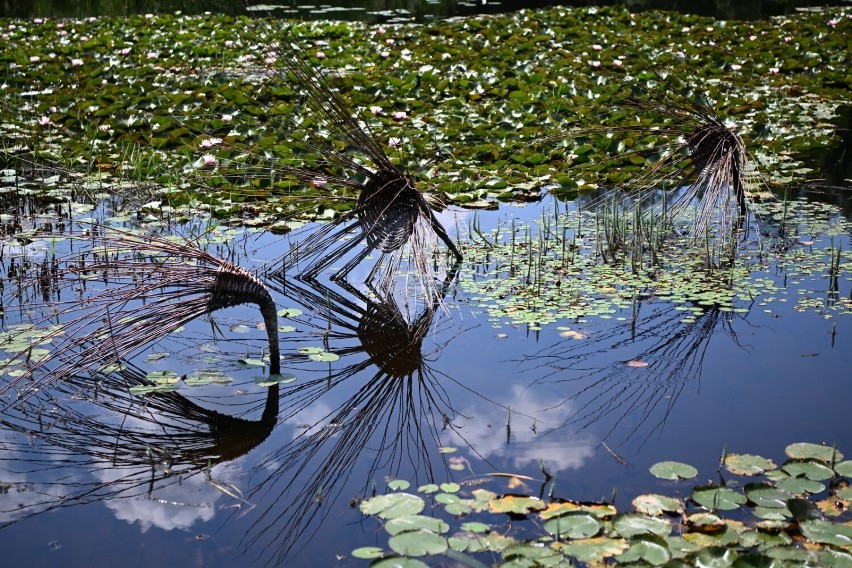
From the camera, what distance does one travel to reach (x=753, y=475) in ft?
9.46

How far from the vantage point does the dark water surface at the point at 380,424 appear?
9.00 feet

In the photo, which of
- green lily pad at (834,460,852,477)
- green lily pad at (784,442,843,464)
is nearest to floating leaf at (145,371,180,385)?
green lily pad at (784,442,843,464)

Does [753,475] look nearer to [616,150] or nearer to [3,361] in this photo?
[3,361]

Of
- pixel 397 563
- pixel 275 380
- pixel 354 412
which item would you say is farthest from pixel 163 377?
pixel 397 563

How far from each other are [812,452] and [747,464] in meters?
0.23

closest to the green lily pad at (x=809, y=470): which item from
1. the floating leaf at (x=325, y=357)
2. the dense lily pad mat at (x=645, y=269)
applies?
the dense lily pad mat at (x=645, y=269)

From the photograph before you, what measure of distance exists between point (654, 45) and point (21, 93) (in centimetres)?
656

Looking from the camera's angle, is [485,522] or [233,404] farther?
[233,404]

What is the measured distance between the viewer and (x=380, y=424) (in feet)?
11.0

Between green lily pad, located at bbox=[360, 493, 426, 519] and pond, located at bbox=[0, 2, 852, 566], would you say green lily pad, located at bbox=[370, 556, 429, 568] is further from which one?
green lily pad, located at bbox=[360, 493, 426, 519]

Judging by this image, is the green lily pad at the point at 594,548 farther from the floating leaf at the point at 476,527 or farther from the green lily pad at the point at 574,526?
the floating leaf at the point at 476,527

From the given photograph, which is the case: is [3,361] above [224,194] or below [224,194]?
below

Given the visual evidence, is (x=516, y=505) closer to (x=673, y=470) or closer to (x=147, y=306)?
(x=673, y=470)

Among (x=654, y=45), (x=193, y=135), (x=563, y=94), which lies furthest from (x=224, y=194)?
(x=654, y=45)
